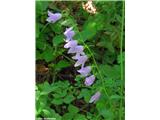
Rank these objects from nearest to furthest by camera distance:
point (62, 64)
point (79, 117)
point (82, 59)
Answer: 1. point (82, 59)
2. point (79, 117)
3. point (62, 64)

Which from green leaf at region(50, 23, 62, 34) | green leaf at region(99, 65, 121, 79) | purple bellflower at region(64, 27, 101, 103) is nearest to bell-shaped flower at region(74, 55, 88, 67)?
purple bellflower at region(64, 27, 101, 103)

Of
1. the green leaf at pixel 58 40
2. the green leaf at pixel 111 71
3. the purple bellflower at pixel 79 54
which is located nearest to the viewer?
the purple bellflower at pixel 79 54

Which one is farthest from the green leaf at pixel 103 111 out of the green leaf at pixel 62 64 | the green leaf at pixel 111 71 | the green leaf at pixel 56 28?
the green leaf at pixel 56 28

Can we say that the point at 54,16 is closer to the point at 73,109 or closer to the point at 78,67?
the point at 78,67

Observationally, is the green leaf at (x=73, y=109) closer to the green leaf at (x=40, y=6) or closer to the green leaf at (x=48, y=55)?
the green leaf at (x=48, y=55)

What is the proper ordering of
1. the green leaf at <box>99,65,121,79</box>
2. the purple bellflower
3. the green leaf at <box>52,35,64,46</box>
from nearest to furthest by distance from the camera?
the purple bellflower
the green leaf at <box>99,65,121,79</box>
the green leaf at <box>52,35,64,46</box>

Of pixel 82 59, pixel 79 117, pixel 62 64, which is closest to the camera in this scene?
pixel 82 59

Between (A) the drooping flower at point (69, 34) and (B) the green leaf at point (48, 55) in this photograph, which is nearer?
(A) the drooping flower at point (69, 34)

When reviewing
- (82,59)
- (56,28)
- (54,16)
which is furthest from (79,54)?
(56,28)

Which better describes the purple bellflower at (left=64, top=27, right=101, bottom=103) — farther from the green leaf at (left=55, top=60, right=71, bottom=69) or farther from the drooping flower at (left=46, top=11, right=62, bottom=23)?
the green leaf at (left=55, top=60, right=71, bottom=69)
